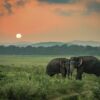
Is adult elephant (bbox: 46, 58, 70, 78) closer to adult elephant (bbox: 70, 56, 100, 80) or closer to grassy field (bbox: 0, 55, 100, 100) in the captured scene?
adult elephant (bbox: 70, 56, 100, 80)

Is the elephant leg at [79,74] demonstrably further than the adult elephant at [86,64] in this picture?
No

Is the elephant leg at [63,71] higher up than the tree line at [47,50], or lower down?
lower down

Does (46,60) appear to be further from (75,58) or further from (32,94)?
(32,94)

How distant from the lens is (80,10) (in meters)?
5.00

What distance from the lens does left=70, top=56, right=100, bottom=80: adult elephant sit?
5121 mm

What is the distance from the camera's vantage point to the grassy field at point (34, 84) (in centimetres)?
425

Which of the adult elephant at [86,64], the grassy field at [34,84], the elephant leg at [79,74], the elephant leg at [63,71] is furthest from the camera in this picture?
the adult elephant at [86,64]

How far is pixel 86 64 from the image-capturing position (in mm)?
5570

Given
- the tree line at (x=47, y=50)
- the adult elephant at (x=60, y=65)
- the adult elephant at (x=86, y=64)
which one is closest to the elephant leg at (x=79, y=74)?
the adult elephant at (x=86, y=64)

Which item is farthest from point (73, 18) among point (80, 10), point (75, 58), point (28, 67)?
point (28, 67)

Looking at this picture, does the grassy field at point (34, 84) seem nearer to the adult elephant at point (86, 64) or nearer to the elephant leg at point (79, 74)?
the elephant leg at point (79, 74)

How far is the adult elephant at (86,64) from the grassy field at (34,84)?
321mm

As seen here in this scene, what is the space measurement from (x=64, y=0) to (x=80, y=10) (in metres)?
0.22

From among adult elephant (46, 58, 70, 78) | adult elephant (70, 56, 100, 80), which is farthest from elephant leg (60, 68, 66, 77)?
adult elephant (70, 56, 100, 80)
